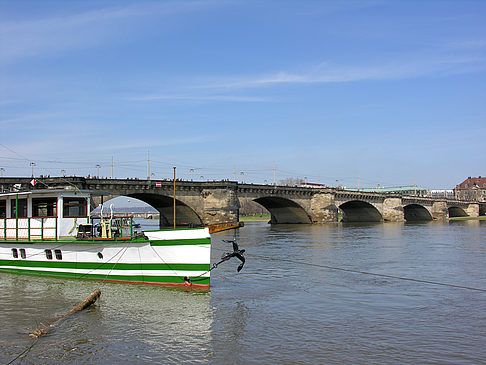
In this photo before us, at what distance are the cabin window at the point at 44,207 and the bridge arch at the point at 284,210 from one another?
61201mm

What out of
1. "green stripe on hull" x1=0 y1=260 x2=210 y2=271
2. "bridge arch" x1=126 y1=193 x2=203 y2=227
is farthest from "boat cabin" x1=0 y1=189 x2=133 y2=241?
"bridge arch" x1=126 y1=193 x2=203 y2=227

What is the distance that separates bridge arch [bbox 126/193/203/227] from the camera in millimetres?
66688

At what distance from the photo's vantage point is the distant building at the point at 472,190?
171 meters

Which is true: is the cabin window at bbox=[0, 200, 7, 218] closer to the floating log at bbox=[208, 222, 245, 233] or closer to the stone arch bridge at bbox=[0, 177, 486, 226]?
the stone arch bridge at bbox=[0, 177, 486, 226]

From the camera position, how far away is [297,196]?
84.4 meters

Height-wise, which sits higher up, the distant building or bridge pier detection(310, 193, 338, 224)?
the distant building

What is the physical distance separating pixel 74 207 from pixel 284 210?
69.5 metres

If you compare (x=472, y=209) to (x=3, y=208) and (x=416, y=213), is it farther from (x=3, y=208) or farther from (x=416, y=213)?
(x=3, y=208)

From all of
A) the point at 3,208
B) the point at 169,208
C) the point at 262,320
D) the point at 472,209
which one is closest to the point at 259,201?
the point at 169,208

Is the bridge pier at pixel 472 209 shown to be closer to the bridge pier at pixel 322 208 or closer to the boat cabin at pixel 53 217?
the bridge pier at pixel 322 208

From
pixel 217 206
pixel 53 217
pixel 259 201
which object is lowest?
pixel 53 217

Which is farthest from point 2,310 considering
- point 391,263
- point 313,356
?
point 391,263

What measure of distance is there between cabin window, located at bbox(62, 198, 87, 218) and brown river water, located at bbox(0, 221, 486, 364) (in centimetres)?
306

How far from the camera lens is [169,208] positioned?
75.1 m
